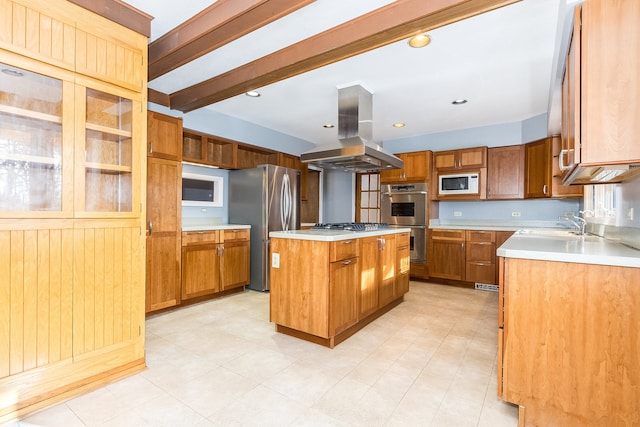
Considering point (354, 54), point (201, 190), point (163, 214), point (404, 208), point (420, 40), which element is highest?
point (420, 40)

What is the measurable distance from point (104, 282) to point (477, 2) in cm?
295

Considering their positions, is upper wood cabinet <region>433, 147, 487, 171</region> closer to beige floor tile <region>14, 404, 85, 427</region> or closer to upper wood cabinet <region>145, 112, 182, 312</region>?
upper wood cabinet <region>145, 112, 182, 312</region>

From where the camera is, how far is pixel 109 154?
7.09 ft

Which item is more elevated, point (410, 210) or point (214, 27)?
point (214, 27)

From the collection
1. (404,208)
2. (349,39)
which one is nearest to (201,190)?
(349,39)

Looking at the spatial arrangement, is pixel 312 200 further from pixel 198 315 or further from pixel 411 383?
pixel 411 383

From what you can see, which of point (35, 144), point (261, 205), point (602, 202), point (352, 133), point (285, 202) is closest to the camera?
point (35, 144)

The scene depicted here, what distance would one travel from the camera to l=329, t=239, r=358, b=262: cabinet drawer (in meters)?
2.49

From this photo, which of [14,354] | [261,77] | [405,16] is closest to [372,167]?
[261,77]

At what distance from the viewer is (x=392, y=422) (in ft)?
5.33

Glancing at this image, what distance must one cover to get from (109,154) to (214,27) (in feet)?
3.87

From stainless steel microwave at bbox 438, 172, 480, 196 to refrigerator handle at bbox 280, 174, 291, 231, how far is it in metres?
2.59

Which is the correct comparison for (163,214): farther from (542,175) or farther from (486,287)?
(542,175)

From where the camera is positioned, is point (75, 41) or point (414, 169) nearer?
point (75, 41)
